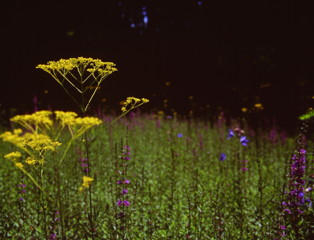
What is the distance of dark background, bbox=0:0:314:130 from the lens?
32.1ft

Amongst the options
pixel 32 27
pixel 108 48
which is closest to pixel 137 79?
pixel 108 48

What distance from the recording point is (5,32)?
34.8 ft

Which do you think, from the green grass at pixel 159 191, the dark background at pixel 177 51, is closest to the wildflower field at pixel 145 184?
the green grass at pixel 159 191

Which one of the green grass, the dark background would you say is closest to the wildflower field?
the green grass

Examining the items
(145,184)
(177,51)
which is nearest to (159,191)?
(145,184)

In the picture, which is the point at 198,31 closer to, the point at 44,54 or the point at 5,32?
the point at 44,54

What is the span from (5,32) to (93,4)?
3.86 meters

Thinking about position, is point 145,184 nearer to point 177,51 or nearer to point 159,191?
point 159,191

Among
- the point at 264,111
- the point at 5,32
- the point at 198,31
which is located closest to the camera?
the point at 264,111

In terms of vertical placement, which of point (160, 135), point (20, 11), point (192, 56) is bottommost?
point (160, 135)

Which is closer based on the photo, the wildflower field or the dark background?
the wildflower field

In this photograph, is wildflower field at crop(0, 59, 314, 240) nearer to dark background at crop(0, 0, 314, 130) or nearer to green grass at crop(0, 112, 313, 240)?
green grass at crop(0, 112, 313, 240)

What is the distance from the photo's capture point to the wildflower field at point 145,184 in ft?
5.85

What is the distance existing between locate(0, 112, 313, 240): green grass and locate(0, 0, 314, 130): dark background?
348 centimetres
